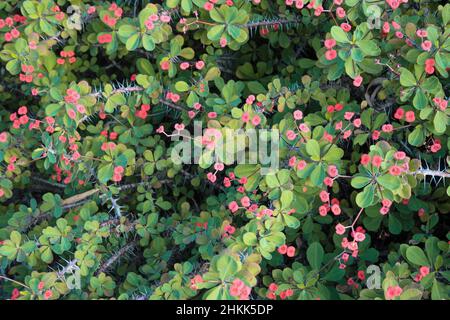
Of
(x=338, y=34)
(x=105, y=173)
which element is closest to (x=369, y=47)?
(x=338, y=34)

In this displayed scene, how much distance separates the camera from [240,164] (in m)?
1.72

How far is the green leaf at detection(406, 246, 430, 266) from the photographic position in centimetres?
158

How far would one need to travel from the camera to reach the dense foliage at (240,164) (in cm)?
160

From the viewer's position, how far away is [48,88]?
7.00 ft

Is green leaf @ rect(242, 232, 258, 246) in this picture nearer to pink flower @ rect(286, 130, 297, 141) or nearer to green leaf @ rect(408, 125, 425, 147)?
pink flower @ rect(286, 130, 297, 141)

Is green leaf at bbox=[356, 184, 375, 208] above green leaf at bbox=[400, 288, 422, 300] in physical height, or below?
above

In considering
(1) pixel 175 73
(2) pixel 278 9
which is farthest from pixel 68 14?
(2) pixel 278 9

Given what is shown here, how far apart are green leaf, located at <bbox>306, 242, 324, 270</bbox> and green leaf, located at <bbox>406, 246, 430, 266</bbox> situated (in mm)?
293

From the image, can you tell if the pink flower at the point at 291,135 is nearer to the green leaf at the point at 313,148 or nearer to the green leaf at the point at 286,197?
the green leaf at the point at 313,148

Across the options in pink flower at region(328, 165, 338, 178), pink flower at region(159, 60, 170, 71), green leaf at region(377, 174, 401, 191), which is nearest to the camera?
green leaf at region(377, 174, 401, 191)

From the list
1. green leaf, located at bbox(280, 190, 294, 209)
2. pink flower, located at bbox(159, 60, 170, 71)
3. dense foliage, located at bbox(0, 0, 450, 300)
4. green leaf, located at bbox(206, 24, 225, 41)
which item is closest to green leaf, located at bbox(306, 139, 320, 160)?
dense foliage, located at bbox(0, 0, 450, 300)

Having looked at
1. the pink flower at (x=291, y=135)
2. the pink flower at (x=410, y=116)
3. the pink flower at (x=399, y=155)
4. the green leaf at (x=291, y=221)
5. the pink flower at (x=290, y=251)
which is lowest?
the pink flower at (x=290, y=251)

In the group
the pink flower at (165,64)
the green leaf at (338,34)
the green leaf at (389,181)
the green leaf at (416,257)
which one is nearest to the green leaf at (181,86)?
the pink flower at (165,64)

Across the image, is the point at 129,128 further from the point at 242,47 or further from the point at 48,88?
the point at 242,47
